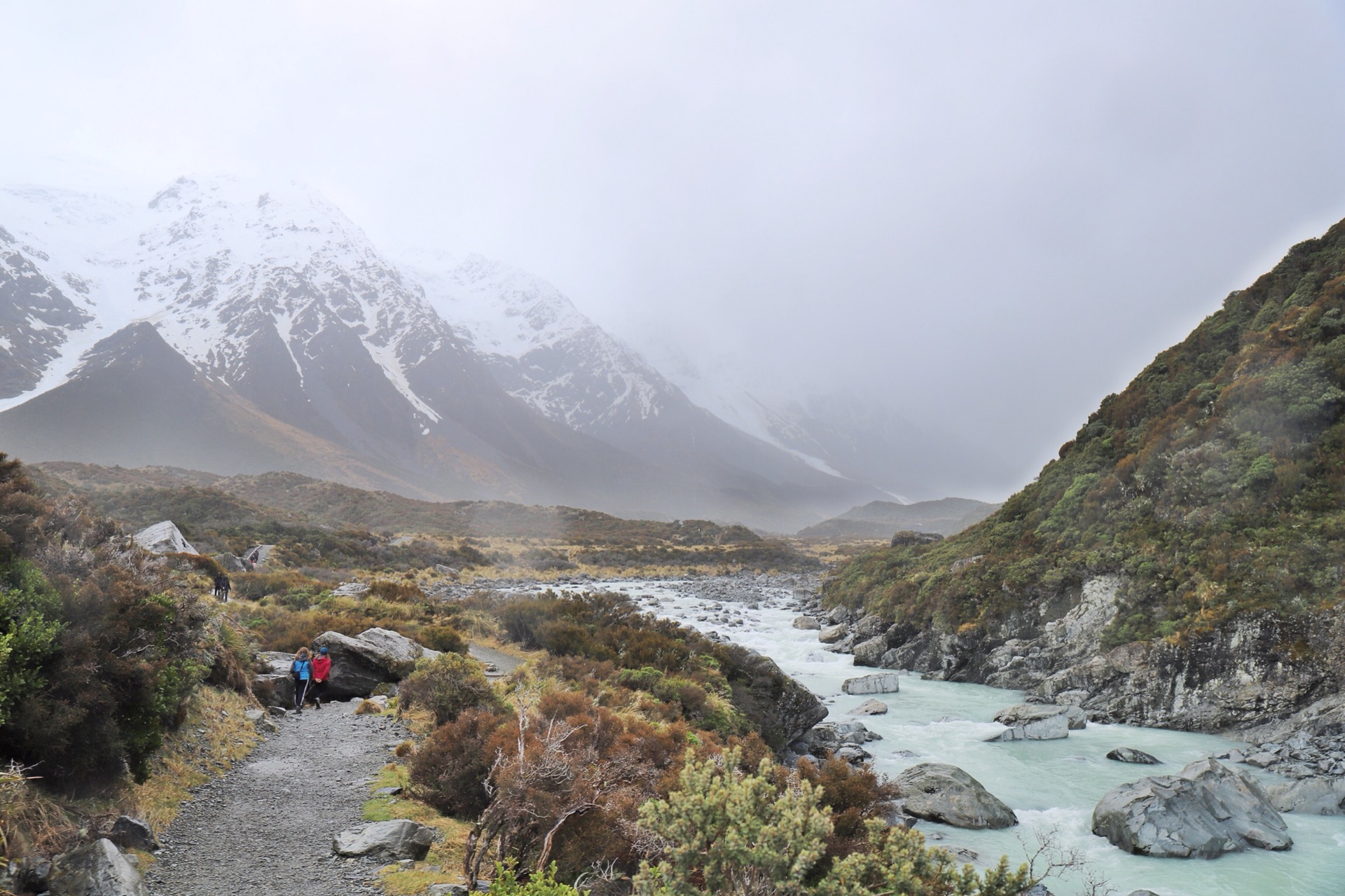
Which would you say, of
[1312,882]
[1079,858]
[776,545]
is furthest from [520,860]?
[776,545]

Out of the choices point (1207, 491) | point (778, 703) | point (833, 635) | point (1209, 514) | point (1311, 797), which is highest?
point (1207, 491)

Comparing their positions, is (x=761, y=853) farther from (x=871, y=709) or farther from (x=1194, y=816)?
(x=871, y=709)

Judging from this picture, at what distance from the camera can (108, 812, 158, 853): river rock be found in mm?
6539

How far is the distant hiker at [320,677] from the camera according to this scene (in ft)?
47.4

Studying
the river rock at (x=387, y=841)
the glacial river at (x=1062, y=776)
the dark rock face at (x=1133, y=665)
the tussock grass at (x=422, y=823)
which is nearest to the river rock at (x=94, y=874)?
the river rock at (x=387, y=841)

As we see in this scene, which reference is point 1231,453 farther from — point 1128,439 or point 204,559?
point 204,559

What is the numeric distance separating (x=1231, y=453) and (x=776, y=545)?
212 feet

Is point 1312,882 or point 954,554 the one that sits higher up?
point 954,554

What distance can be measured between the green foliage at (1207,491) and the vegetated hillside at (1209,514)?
50 mm

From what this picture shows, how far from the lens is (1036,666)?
19969 mm

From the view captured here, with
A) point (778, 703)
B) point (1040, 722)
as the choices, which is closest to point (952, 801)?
point (778, 703)

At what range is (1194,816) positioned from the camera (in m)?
10.1

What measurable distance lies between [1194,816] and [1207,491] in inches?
473

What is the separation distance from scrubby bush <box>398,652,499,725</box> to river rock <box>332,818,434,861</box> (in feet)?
13.1
